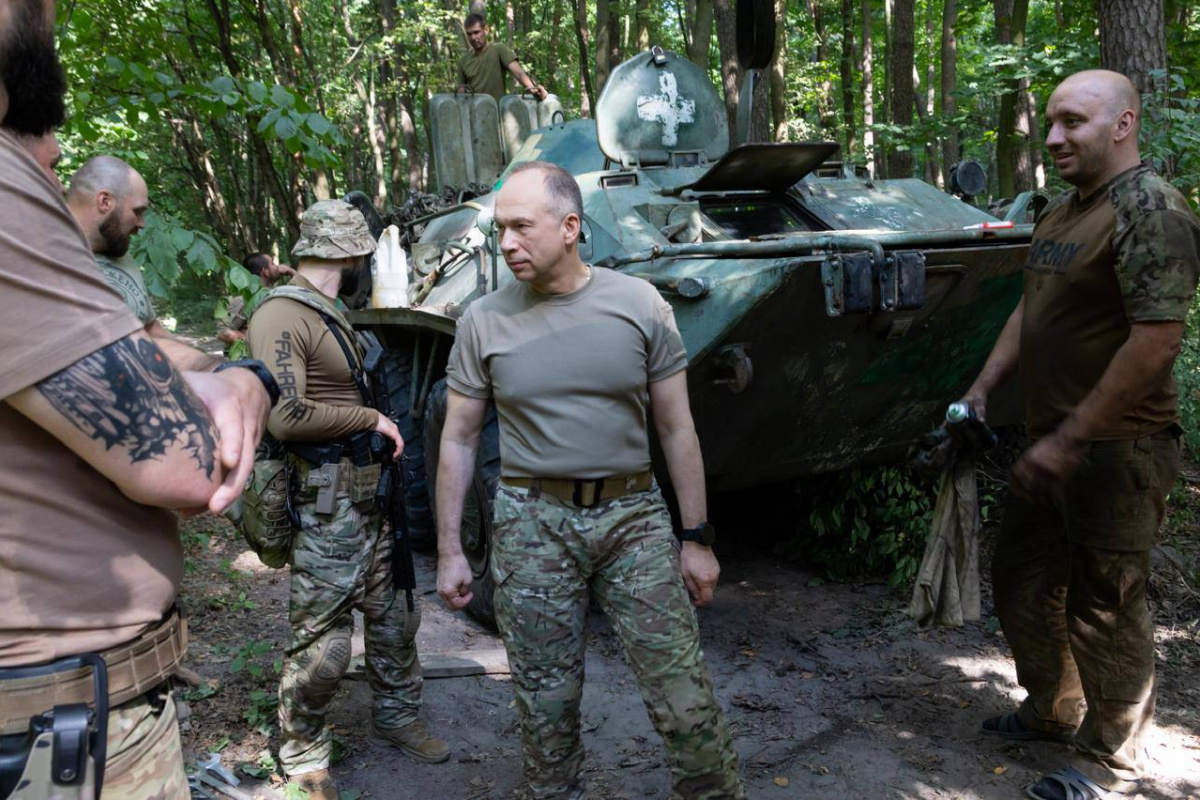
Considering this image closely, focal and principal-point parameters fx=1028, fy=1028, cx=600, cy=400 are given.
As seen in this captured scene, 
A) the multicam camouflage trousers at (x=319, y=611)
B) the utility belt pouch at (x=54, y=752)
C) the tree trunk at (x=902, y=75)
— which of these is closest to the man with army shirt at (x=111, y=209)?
the multicam camouflage trousers at (x=319, y=611)

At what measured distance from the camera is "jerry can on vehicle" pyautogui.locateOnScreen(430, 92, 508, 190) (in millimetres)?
7723

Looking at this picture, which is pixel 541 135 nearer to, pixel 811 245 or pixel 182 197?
pixel 811 245

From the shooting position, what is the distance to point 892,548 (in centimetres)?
522

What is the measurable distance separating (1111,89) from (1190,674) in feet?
7.94

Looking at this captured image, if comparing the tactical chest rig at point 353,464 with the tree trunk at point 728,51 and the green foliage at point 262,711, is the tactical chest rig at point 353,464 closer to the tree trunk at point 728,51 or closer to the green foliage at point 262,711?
the green foliage at point 262,711

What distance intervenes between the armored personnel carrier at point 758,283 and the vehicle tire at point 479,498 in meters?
0.01

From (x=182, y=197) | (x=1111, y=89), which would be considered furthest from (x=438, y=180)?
(x=182, y=197)

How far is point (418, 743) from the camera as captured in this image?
3.66 metres

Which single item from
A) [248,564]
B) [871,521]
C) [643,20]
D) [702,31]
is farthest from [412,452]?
[643,20]

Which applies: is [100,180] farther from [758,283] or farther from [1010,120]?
[1010,120]

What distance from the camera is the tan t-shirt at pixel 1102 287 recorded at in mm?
2742

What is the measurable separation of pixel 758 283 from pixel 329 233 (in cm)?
149

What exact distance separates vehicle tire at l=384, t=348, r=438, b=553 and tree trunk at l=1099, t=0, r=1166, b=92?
4.15m

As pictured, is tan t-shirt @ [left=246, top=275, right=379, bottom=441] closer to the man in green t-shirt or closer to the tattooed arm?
the tattooed arm
